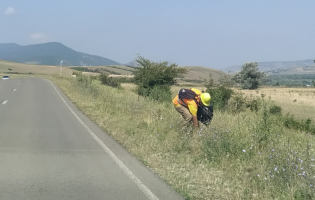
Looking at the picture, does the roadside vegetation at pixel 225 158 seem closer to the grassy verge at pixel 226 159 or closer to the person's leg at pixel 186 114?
the grassy verge at pixel 226 159

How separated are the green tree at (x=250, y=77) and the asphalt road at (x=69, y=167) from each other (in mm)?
66159

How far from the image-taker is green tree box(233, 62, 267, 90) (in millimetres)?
75812

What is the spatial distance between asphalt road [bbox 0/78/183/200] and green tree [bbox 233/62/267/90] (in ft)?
217

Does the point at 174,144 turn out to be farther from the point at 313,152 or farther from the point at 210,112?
the point at 313,152

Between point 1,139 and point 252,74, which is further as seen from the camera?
point 252,74

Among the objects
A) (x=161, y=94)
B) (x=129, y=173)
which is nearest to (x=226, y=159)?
(x=129, y=173)

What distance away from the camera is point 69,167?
24.7ft

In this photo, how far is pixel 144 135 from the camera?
34.5 feet

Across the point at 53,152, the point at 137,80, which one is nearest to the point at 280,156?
the point at 53,152

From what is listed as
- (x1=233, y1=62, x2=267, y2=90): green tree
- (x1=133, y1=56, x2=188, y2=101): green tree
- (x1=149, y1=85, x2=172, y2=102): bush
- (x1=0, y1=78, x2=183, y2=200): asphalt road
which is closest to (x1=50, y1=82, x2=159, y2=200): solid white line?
(x1=0, y1=78, x2=183, y2=200): asphalt road

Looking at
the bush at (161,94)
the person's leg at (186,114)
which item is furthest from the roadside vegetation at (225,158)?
the bush at (161,94)

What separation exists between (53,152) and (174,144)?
2835 millimetres

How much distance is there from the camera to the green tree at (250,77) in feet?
249

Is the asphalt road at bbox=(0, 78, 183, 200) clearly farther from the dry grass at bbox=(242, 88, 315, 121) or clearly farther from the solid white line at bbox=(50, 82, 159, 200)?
the dry grass at bbox=(242, 88, 315, 121)
